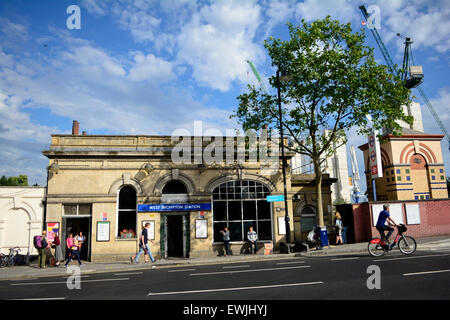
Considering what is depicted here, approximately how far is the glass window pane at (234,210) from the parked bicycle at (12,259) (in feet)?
39.2

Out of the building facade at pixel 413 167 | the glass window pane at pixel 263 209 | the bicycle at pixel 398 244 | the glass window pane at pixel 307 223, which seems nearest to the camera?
the bicycle at pixel 398 244

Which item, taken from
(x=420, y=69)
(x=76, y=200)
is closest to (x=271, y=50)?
(x=76, y=200)

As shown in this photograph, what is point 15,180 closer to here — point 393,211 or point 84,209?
point 84,209

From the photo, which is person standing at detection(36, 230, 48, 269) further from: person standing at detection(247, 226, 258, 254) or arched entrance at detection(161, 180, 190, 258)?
person standing at detection(247, 226, 258, 254)

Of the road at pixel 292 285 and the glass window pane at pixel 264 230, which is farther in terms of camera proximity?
the glass window pane at pixel 264 230

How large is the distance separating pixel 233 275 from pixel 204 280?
1152 mm

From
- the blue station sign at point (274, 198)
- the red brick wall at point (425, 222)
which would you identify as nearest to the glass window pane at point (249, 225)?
the blue station sign at point (274, 198)

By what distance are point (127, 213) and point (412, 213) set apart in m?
16.9

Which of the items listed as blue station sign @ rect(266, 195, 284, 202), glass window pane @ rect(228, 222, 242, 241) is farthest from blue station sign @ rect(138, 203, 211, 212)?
blue station sign @ rect(266, 195, 284, 202)

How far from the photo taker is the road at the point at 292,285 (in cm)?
693

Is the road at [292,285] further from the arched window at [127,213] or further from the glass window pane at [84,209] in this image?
the glass window pane at [84,209]

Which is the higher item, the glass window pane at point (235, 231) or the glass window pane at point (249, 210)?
the glass window pane at point (249, 210)

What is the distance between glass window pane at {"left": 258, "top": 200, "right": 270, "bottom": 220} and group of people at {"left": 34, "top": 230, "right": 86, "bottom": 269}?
10193mm

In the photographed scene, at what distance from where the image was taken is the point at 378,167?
2261 centimetres
